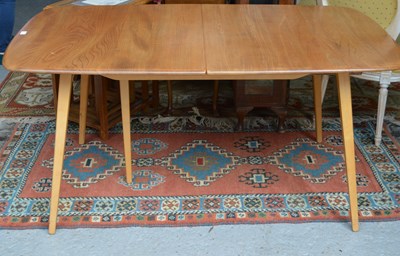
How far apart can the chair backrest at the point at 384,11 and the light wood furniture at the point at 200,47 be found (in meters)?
0.44

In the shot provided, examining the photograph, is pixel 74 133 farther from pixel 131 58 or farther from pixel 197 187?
pixel 131 58

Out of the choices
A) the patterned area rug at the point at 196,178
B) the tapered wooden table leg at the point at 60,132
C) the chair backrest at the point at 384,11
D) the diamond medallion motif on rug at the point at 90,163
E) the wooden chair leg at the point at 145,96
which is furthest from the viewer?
the wooden chair leg at the point at 145,96

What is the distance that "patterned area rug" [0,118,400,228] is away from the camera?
2.09 m

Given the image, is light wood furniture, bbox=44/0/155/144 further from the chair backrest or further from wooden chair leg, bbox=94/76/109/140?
the chair backrest

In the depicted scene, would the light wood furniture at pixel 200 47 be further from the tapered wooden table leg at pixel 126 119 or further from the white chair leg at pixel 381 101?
the white chair leg at pixel 381 101

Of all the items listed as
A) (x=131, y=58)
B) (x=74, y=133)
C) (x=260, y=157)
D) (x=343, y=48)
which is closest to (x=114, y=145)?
(x=74, y=133)

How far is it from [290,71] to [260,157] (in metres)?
0.87

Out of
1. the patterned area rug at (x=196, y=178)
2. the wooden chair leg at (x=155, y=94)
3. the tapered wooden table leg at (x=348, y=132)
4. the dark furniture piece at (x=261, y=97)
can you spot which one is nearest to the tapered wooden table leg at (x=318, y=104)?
the patterned area rug at (x=196, y=178)

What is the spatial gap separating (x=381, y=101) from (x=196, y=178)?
3.25 feet

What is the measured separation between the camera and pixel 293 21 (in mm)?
2117

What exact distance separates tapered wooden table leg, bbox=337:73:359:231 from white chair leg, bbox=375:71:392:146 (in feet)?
2.20

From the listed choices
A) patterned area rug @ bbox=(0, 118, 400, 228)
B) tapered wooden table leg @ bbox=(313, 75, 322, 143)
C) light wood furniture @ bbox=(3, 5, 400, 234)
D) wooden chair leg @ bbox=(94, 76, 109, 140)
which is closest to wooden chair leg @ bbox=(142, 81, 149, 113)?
patterned area rug @ bbox=(0, 118, 400, 228)

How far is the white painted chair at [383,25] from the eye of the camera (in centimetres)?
246

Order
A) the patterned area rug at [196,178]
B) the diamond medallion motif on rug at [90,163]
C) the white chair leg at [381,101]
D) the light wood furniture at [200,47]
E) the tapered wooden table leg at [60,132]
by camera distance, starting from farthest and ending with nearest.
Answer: the white chair leg at [381,101]
the diamond medallion motif on rug at [90,163]
the patterned area rug at [196,178]
the tapered wooden table leg at [60,132]
the light wood furniture at [200,47]
